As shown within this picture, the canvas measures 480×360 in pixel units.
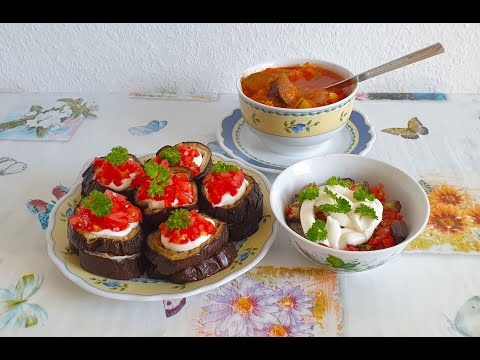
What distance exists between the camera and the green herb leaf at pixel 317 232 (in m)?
1.00

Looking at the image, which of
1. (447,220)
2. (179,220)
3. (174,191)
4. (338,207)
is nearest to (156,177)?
(174,191)

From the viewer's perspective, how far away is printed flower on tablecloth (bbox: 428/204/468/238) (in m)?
1.19

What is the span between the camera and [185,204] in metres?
1.09

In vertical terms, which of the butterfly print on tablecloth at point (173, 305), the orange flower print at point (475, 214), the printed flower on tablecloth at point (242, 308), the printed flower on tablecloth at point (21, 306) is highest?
the orange flower print at point (475, 214)

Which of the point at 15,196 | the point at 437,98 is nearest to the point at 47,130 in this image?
the point at 15,196

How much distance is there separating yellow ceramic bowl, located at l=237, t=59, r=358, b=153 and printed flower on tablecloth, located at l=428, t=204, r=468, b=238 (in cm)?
34

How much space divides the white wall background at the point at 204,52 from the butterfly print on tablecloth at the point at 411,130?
252mm

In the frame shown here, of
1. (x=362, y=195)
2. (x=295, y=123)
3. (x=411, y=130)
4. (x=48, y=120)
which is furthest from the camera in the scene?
(x=48, y=120)

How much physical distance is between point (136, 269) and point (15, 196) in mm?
502

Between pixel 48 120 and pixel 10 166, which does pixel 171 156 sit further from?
pixel 48 120

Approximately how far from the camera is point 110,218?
102 cm

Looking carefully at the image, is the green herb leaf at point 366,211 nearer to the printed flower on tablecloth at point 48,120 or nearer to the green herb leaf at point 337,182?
the green herb leaf at point 337,182

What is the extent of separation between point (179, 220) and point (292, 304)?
28cm

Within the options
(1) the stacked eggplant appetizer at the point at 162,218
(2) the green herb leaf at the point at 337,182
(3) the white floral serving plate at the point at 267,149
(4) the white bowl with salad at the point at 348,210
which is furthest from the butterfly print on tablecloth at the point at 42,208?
(2) the green herb leaf at the point at 337,182
